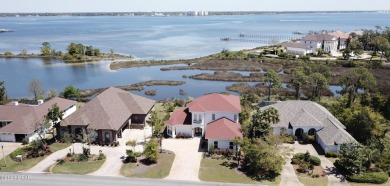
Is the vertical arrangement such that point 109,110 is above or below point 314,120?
above

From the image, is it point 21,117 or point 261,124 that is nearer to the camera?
point 261,124

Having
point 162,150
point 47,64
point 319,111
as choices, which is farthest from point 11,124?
point 47,64

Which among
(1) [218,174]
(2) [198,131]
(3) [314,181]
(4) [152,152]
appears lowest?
(3) [314,181]

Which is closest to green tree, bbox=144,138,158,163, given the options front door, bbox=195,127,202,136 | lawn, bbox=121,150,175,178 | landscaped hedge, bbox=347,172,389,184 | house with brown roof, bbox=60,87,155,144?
lawn, bbox=121,150,175,178

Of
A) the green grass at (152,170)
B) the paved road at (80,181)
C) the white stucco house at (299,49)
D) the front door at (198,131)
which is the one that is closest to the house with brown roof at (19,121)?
the paved road at (80,181)

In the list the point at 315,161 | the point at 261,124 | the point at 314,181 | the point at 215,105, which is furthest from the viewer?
the point at 215,105

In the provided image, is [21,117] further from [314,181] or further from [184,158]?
[314,181]

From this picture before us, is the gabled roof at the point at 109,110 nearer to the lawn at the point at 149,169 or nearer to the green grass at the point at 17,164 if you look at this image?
the green grass at the point at 17,164

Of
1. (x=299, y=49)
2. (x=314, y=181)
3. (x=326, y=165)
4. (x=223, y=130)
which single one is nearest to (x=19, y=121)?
(x=223, y=130)
